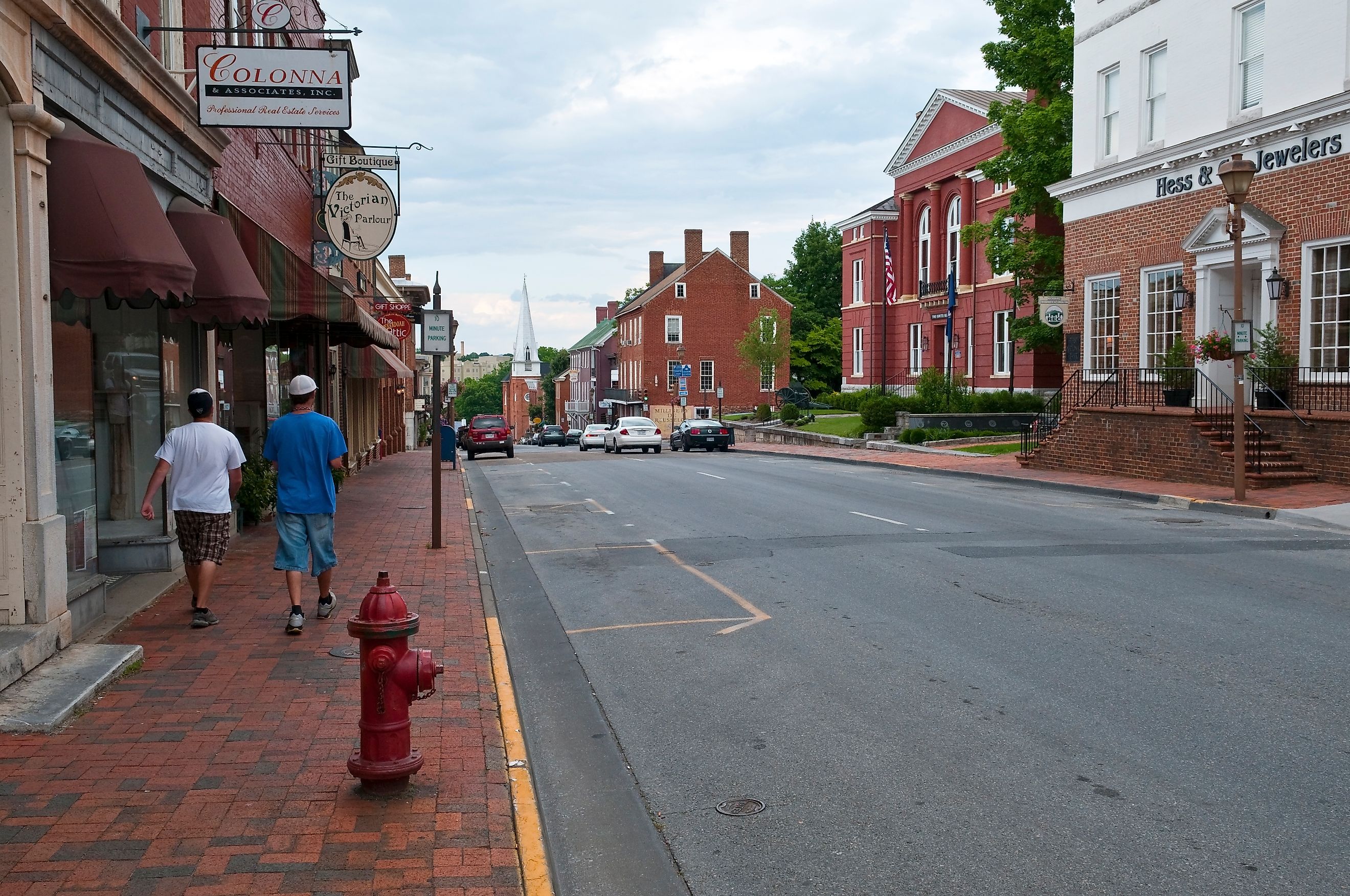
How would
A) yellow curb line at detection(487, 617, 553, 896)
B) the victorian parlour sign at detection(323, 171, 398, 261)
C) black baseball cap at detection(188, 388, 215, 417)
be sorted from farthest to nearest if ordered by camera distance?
1. the victorian parlour sign at detection(323, 171, 398, 261)
2. black baseball cap at detection(188, 388, 215, 417)
3. yellow curb line at detection(487, 617, 553, 896)

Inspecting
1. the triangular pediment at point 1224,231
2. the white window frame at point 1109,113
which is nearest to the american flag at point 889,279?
the white window frame at point 1109,113

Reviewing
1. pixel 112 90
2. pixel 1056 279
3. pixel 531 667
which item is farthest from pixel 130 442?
pixel 1056 279

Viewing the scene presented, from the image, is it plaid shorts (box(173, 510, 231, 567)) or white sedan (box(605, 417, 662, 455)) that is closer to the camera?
plaid shorts (box(173, 510, 231, 567))

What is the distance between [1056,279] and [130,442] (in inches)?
1098

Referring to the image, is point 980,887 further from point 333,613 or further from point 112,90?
point 112,90

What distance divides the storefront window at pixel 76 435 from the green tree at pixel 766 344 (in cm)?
5271

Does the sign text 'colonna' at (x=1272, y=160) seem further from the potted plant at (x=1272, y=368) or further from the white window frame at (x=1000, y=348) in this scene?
the white window frame at (x=1000, y=348)

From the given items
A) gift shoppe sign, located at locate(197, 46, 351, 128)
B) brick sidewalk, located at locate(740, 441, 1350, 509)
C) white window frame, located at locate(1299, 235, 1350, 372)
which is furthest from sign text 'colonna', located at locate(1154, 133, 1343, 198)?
gift shoppe sign, located at locate(197, 46, 351, 128)

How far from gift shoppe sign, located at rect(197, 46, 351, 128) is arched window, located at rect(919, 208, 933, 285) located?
126ft

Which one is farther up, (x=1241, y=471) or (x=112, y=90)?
(x=112, y=90)

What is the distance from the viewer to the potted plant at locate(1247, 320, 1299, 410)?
20031 mm

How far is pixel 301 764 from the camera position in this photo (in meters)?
5.27

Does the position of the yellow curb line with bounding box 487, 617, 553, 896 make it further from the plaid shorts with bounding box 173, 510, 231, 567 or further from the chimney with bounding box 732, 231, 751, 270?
the chimney with bounding box 732, 231, 751, 270

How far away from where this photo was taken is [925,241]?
4825cm
